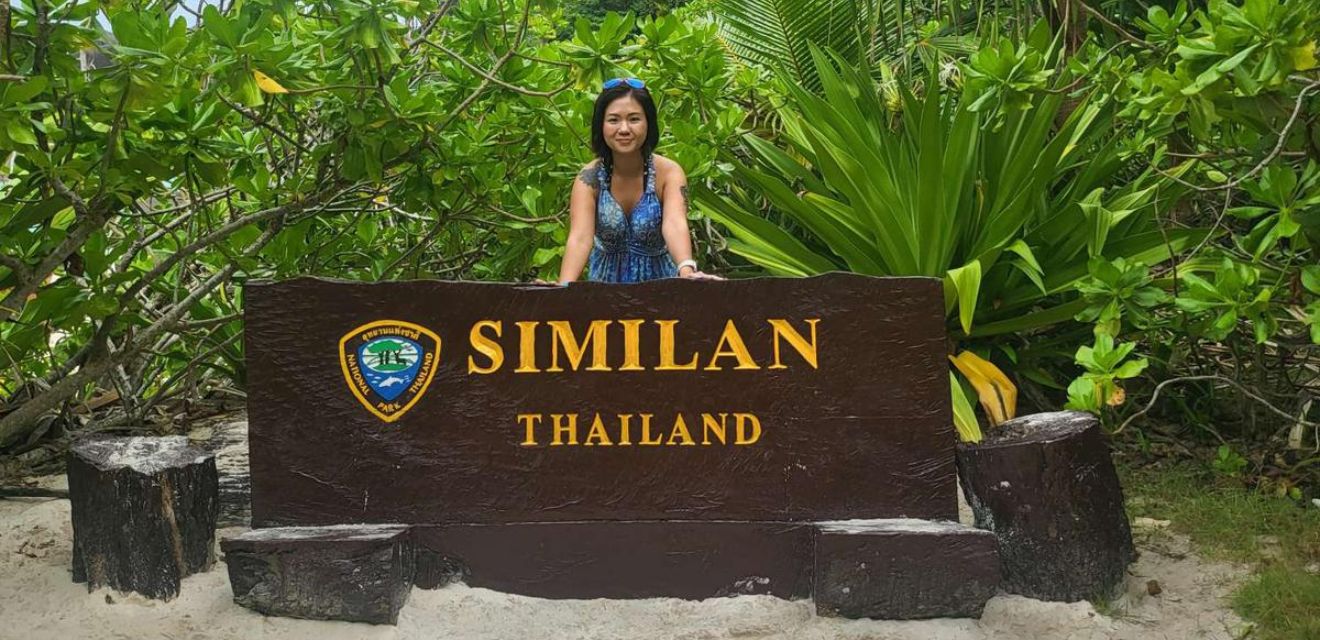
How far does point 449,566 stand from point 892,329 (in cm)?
127

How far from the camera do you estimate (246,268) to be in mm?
3740

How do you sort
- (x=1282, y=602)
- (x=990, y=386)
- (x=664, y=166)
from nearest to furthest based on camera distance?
(x=1282, y=602), (x=664, y=166), (x=990, y=386)

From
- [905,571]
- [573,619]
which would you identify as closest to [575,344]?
[573,619]

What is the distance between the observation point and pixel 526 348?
2895 mm

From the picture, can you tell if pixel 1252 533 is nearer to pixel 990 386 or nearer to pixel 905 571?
pixel 990 386

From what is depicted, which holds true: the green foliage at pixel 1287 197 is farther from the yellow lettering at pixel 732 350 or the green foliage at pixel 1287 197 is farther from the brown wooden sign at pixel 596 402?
the yellow lettering at pixel 732 350

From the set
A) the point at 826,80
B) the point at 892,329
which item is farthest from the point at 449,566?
the point at 826,80

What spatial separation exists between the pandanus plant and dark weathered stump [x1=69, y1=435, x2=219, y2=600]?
7.15ft

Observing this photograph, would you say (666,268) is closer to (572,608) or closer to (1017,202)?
(572,608)

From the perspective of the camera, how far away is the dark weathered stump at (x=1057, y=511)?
2.79 m

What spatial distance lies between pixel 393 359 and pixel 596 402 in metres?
0.52

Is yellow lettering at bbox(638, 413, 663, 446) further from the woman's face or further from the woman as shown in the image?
the woman's face

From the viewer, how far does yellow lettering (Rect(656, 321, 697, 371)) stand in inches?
114

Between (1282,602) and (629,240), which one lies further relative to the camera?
(629,240)
